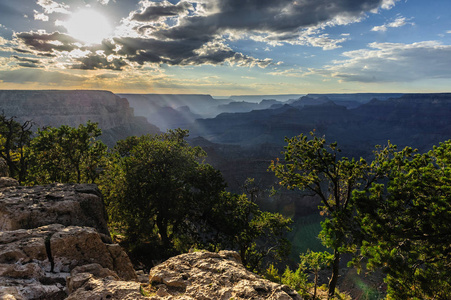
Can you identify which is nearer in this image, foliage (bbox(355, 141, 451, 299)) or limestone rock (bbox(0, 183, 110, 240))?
foliage (bbox(355, 141, 451, 299))

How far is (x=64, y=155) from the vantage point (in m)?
26.3

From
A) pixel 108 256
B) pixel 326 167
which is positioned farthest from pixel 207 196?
pixel 108 256

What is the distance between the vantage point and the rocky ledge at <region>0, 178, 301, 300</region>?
7336 millimetres

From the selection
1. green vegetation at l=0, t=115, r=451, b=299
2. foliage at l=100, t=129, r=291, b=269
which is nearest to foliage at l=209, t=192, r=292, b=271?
foliage at l=100, t=129, r=291, b=269

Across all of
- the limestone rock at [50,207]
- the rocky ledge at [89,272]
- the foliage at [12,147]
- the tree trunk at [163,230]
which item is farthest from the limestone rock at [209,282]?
the foliage at [12,147]

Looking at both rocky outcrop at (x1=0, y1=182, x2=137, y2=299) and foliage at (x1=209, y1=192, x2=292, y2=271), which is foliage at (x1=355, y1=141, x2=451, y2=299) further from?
rocky outcrop at (x1=0, y1=182, x2=137, y2=299)

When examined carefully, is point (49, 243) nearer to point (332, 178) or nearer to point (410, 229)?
point (410, 229)

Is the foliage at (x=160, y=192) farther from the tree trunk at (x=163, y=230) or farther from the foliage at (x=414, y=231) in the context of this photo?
the foliage at (x=414, y=231)

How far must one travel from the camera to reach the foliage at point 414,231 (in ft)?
38.9

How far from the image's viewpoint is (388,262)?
482 inches

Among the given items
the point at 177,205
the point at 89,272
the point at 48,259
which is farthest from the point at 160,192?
the point at 89,272

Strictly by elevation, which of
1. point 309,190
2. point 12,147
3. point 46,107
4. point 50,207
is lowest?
point 309,190

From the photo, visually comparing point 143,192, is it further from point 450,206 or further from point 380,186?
point 450,206

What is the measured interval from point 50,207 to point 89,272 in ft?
22.4
